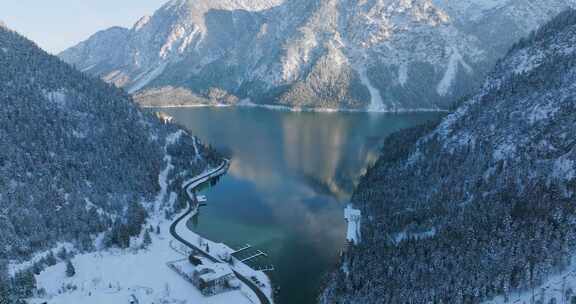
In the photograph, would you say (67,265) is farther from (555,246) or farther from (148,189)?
(555,246)

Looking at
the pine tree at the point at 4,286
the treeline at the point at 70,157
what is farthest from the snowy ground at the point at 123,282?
the treeline at the point at 70,157

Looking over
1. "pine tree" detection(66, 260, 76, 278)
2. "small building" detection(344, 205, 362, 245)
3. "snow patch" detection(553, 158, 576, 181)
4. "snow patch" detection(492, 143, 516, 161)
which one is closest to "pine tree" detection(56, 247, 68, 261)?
"pine tree" detection(66, 260, 76, 278)

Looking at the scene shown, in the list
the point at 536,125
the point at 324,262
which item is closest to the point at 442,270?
the point at 324,262

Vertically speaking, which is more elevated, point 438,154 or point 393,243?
point 438,154

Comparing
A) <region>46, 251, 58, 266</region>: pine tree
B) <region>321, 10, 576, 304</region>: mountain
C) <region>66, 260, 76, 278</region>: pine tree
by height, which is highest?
<region>321, 10, 576, 304</region>: mountain

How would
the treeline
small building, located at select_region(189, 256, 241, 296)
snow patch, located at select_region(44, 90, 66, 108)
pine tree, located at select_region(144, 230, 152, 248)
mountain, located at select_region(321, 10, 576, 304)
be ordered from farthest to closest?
snow patch, located at select_region(44, 90, 66, 108)
pine tree, located at select_region(144, 230, 152, 248)
the treeline
small building, located at select_region(189, 256, 241, 296)
mountain, located at select_region(321, 10, 576, 304)

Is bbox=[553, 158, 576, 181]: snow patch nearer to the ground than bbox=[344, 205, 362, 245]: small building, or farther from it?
farther from it

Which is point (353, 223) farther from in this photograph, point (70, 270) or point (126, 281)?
point (70, 270)

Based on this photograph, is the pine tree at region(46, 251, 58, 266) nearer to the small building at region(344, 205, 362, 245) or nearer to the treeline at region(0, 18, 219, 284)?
the treeline at region(0, 18, 219, 284)
